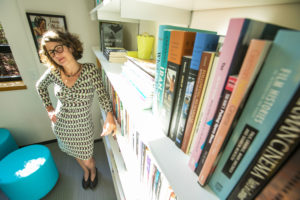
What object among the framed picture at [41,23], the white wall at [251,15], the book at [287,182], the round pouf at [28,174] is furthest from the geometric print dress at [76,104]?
the book at [287,182]

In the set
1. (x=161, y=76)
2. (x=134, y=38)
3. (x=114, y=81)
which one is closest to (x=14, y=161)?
(x=114, y=81)

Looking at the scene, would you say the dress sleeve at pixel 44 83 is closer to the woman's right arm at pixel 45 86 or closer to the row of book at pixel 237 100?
the woman's right arm at pixel 45 86

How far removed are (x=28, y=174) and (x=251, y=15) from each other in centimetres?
195

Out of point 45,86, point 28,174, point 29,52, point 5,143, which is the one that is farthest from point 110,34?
point 5,143

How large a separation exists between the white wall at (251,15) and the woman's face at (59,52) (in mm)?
870

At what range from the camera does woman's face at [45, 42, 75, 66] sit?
0.94m

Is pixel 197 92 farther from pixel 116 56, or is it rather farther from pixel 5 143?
pixel 5 143

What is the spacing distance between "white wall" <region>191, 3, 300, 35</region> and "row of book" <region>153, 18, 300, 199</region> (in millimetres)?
208

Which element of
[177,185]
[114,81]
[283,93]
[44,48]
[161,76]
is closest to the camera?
[283,93]

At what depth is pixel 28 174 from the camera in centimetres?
128

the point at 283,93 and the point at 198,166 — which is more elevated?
the point at 283,93

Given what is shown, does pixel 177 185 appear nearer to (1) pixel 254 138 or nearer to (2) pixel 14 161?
(1) pixel 254 138

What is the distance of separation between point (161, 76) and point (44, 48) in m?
1.00

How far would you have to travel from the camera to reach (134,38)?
1.35m
